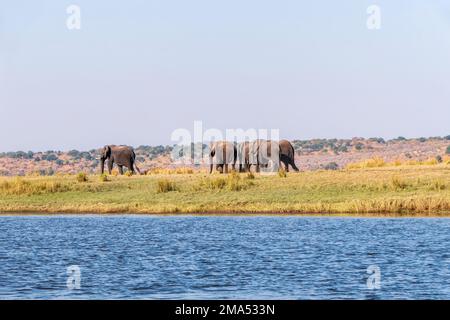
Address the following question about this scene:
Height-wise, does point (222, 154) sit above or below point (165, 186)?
above

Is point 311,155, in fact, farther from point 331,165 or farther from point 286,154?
point 286,154

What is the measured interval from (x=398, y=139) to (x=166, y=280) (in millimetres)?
120697

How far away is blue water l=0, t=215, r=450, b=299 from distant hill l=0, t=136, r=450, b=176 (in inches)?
3132

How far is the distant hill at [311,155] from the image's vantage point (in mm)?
130000

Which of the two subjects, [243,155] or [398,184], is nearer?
[398,184]

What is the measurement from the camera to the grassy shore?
1918 inches

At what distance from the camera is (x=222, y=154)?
7169cm

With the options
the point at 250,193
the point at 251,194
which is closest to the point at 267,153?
the point at 250,193

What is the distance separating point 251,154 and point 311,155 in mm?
68916

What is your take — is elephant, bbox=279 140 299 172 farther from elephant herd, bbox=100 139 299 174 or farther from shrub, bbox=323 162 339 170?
shrub, bbox=323 162 339 170

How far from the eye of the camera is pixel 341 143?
151 metres

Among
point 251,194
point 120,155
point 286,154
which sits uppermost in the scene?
point 120,155

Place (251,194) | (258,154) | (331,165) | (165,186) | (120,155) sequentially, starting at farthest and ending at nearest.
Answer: (331,165) < (120,155) < (258,154) < (165,186) < (251,194)

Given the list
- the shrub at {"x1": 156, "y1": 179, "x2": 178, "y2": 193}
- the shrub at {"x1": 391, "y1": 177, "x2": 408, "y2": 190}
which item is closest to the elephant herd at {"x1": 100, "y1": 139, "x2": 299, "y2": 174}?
the shrub at {"x1": 156, "y1": 179, "x2": 178, "y2": 193}
